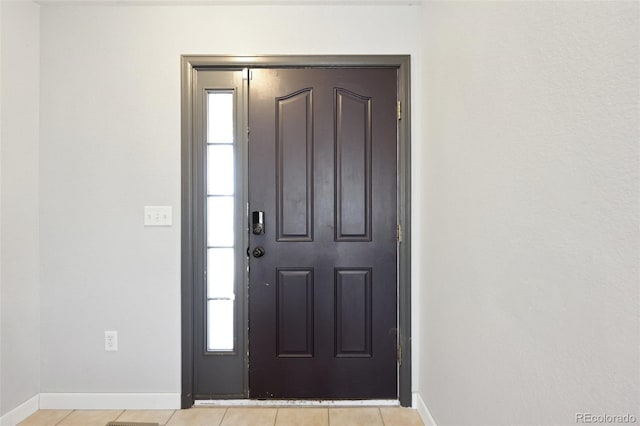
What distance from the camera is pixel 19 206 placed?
2508 millimetres

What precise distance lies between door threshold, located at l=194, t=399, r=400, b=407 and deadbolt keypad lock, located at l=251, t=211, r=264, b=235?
1.01 meters

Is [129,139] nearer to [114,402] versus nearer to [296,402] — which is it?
[114,402]

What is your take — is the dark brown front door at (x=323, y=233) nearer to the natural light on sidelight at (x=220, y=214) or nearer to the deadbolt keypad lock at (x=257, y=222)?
the deadbolt keypad lock at (x=257, y=222)

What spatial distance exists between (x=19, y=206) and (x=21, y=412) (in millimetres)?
1154

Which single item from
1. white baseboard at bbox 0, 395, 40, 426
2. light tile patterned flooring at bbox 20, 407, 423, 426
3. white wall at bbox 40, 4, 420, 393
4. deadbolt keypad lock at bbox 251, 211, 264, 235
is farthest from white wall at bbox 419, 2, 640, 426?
white baseboard at bbox 0, 395, 40, 426

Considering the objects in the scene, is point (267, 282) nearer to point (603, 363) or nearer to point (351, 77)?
point (351, 77)

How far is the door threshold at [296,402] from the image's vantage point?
264 cm

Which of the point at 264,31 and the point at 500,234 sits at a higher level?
the point at 264,31

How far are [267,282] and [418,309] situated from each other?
92 cm

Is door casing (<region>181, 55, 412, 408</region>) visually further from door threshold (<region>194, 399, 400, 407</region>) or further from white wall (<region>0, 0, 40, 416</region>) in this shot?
white wall (<region>0, 0, 40, 416</region>)

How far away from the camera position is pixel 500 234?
1470 mm

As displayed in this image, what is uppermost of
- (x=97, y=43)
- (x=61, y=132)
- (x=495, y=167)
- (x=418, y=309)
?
(x=97, y=43)

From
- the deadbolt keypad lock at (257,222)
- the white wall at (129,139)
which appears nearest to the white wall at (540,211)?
the white wall at (129,139)

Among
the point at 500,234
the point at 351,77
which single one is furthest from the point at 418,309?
the point at 351,77
